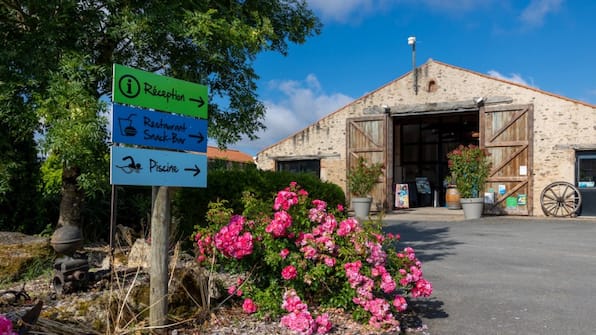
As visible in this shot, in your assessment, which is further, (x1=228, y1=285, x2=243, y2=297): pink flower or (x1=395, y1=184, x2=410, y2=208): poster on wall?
(x1=395, y1=184, x2=410, y2=208): poster on wall

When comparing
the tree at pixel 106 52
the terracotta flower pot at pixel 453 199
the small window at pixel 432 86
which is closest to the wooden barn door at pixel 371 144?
the small window at pixel 432 86

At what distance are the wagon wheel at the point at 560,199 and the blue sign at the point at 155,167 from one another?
12477 millimetres

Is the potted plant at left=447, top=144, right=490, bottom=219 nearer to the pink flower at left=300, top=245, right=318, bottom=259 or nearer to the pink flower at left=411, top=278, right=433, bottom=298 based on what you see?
the pink flower at left=411, top=278, right=433, bottom=298

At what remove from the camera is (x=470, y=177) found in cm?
1288

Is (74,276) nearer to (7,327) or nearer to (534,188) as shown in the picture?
(7,327)

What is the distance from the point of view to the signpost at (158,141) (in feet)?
8.72

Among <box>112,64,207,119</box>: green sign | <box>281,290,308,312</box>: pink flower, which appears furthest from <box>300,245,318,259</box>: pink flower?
<box>112,64,207,119</box>: green sign

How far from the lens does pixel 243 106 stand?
17.4 ft

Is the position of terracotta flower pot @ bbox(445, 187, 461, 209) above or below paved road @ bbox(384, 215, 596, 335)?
above

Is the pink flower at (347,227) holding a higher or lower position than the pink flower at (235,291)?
higher

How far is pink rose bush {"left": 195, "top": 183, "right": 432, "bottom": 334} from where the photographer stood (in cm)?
328

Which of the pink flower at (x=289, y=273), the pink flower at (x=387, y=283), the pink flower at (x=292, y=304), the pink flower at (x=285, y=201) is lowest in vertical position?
the pink flower at (x=292, y=304)

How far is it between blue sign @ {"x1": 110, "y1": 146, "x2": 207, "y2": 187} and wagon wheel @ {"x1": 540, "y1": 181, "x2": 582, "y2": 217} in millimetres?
12477

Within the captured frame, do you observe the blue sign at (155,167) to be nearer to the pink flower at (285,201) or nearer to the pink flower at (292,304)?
the pink flower at (285,201)
